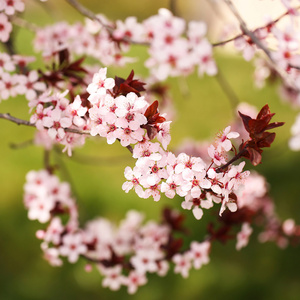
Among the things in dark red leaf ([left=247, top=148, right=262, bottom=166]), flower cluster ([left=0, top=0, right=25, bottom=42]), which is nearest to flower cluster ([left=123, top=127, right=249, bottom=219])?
dark red leaf ([left=247, top=148, right=262, bottom=166])

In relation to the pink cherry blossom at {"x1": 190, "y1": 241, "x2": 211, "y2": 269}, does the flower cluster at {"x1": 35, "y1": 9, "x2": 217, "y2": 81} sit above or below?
above

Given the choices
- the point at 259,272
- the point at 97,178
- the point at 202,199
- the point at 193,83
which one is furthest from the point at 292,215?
the point at 193,83

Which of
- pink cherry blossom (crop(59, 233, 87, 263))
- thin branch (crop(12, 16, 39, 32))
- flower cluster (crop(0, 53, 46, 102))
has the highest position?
thin branch (crop(12, 16, 39, 32))

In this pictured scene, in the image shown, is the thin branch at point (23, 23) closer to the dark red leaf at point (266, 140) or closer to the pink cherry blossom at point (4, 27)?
the pink cherry blossom at point (4, 27)

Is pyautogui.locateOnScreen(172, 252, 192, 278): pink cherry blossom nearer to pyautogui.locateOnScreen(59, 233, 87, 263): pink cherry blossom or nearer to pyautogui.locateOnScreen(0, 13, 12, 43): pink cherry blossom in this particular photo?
pyautogui.locateOnScreen(59, 233, 87, 263): pink cherry blossom

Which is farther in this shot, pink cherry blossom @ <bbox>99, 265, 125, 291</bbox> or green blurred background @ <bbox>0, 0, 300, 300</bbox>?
green blurred background @ <bbox>0, 0, 300, 300</bbox>

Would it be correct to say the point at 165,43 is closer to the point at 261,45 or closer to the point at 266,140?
the point at 261,45

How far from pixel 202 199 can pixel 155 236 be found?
0.93m

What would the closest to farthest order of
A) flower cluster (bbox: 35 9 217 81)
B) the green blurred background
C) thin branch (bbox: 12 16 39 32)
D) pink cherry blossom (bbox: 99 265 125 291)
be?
flower cluster (bbox: 35 9 217 81), pink cherry blossom (bbox: 99 265 125 291), thin branch (bbox: 12 16 39 32), the green blurred background

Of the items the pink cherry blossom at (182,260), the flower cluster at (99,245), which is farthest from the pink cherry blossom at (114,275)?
the pink cherry blossom at (182,260)

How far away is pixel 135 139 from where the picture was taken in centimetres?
117

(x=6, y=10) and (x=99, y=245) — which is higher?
(x=6, y=10)

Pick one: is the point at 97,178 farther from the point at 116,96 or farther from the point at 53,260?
the point at 116,96

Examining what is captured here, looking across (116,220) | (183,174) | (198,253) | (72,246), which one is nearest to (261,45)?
(183,174)
